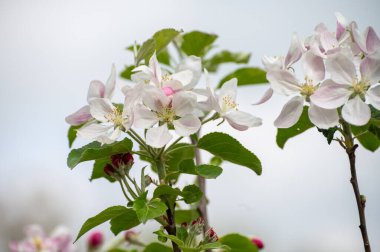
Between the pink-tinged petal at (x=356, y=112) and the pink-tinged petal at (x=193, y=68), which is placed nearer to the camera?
the pink-tinged petal at (x=356, y=112)

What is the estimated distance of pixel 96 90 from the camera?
100cm

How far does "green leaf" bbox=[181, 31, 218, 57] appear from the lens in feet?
5.18

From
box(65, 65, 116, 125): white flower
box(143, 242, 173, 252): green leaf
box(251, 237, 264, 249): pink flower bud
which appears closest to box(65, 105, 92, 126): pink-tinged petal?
box(65, 65, 116, 125): white flower

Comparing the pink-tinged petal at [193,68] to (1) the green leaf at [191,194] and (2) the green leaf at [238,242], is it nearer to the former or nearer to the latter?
(1) the green leaf at [191,194]

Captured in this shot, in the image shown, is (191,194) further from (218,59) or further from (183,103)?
(218,59)

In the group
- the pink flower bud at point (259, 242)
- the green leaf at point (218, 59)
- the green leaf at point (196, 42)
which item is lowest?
the pink flower bud at point (259, 242)

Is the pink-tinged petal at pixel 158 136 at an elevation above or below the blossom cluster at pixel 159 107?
below

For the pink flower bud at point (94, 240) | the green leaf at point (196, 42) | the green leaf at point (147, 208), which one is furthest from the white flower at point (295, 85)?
the pink flower bud at point (94, 240)

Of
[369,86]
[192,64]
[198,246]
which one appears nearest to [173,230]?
[198,246]

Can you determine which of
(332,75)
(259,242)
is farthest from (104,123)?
(259,242)

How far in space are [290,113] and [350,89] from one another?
98 millimetres

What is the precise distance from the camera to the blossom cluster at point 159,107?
2.88 ft

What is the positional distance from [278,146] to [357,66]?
0.33 meters

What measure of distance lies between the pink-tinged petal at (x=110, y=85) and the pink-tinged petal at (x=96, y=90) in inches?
0.7
